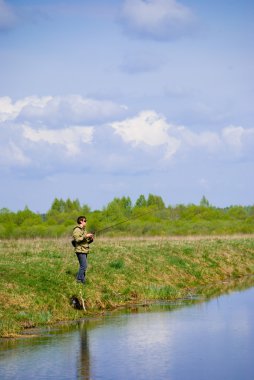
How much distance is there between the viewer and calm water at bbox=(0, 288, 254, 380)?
12.0m

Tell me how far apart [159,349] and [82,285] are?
21.1 feet

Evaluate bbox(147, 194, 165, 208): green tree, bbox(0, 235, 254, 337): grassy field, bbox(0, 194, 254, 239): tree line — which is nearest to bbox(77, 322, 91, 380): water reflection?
bbox(0, 235, 254, 337): grassy field

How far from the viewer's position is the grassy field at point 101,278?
58.4 ft

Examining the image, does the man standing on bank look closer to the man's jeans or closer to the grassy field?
the man's jeans

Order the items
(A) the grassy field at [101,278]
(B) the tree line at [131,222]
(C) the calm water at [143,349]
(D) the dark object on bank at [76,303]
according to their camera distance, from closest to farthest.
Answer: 1. (C) the calm water at [143,349]
2. (A) the grassy field at [101,278]
3. (D) the dark object on bank at [76,303]
4. (B) the tree line at [131,222]

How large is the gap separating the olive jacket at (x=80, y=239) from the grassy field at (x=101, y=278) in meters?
1.00

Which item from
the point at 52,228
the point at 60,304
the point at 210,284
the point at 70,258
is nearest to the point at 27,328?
the point at 60,304

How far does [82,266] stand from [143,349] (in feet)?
20.5

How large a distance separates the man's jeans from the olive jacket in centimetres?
14

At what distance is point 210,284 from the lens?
27.8 metres

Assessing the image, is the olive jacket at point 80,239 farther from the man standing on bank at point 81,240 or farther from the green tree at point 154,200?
the green tree at point 154,200

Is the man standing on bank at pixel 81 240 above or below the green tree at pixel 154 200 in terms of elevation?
below

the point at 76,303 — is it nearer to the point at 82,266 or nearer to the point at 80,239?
the point at 82,266

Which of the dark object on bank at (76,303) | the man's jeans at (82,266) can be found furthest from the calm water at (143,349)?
the man's jeans at (82,266)
